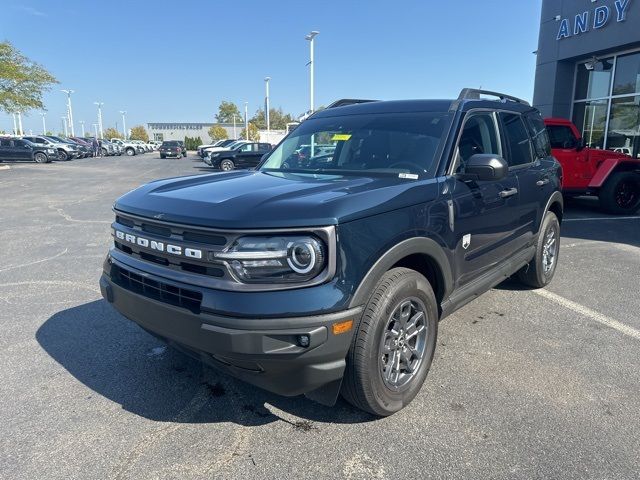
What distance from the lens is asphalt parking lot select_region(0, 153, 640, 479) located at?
2494mm

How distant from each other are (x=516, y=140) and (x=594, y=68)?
1407cm

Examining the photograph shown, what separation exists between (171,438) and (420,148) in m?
2.51

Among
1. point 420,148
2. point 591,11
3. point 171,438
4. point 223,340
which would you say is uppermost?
point 591,11

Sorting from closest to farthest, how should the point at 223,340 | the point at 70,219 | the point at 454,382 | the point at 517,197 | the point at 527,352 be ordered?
the point at 223,340
the point at 454,382
the point at 527,352
the point at 517,197
the point at 70,219

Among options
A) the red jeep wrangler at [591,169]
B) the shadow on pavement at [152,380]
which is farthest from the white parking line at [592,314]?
the red jeep wrangler at [591,169]

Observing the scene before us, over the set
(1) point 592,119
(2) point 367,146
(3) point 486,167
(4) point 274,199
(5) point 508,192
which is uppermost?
(1) point 592,119

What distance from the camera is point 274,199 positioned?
2.56 m

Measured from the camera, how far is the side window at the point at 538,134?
16.2 feet

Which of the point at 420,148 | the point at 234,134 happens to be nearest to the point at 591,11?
the point at 420,148

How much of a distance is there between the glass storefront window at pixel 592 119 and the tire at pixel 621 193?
6088mm

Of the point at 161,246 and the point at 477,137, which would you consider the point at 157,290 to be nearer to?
the point at 161,246

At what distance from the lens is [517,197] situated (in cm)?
424

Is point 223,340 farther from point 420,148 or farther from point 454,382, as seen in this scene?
point 420,148

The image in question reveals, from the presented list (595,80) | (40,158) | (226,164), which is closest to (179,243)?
(595,80)
